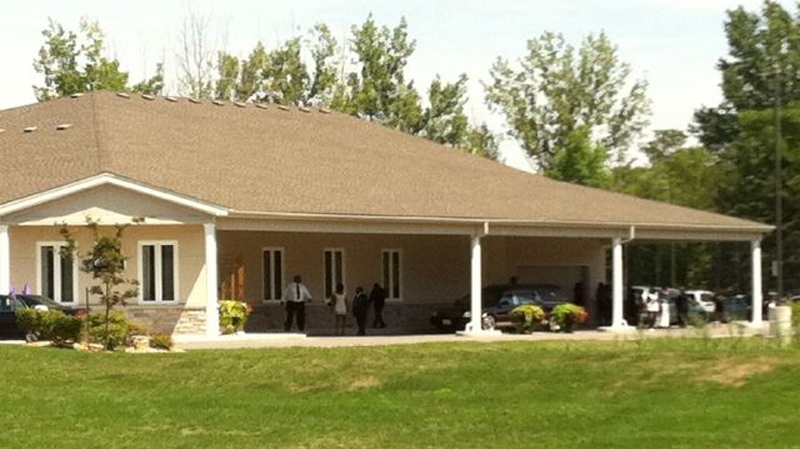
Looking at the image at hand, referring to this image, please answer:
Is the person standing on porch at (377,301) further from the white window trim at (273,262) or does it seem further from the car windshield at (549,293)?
the car windshield at (549,293)

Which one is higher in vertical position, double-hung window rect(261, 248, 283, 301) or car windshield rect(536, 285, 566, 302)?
double-hung window rect(261, 248, 283, 301)

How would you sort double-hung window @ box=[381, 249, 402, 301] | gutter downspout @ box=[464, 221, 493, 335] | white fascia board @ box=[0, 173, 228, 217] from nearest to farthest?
white fascia board @ box=[0, 173, 228, 217] < gutter downspout @ box=[464, 221, 493, 335] < double-hung window @ box=[381, 249, 402, 301]

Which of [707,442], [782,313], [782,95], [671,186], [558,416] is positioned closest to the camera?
[707,442]

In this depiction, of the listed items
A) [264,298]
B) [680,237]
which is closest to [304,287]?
[264,298]

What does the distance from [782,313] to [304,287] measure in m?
14.8

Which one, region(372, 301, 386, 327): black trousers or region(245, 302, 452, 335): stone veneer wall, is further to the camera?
region(372, 301, 386, 327): black trousers

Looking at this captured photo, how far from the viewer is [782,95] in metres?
81.9

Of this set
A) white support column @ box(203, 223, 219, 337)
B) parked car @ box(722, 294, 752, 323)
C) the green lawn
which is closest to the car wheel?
white support column @ box(203, 223, 219, 337)

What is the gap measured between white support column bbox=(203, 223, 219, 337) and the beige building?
0.05 meters

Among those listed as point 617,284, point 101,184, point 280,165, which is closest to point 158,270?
point 101,184

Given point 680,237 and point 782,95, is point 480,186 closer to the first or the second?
point 680,237

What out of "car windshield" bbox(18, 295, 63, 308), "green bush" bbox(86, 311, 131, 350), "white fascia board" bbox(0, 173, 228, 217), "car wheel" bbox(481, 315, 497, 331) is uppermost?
"white fascia board" bbox(0, 173, 228, 217)

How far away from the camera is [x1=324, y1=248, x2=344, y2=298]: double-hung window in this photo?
46875 millimetres

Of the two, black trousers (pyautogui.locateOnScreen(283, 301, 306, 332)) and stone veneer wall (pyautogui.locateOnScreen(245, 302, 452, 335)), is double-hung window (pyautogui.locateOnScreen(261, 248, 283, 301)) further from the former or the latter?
black trousers (pyautogui.locateOnScreen(283, 301, 306, 332))
